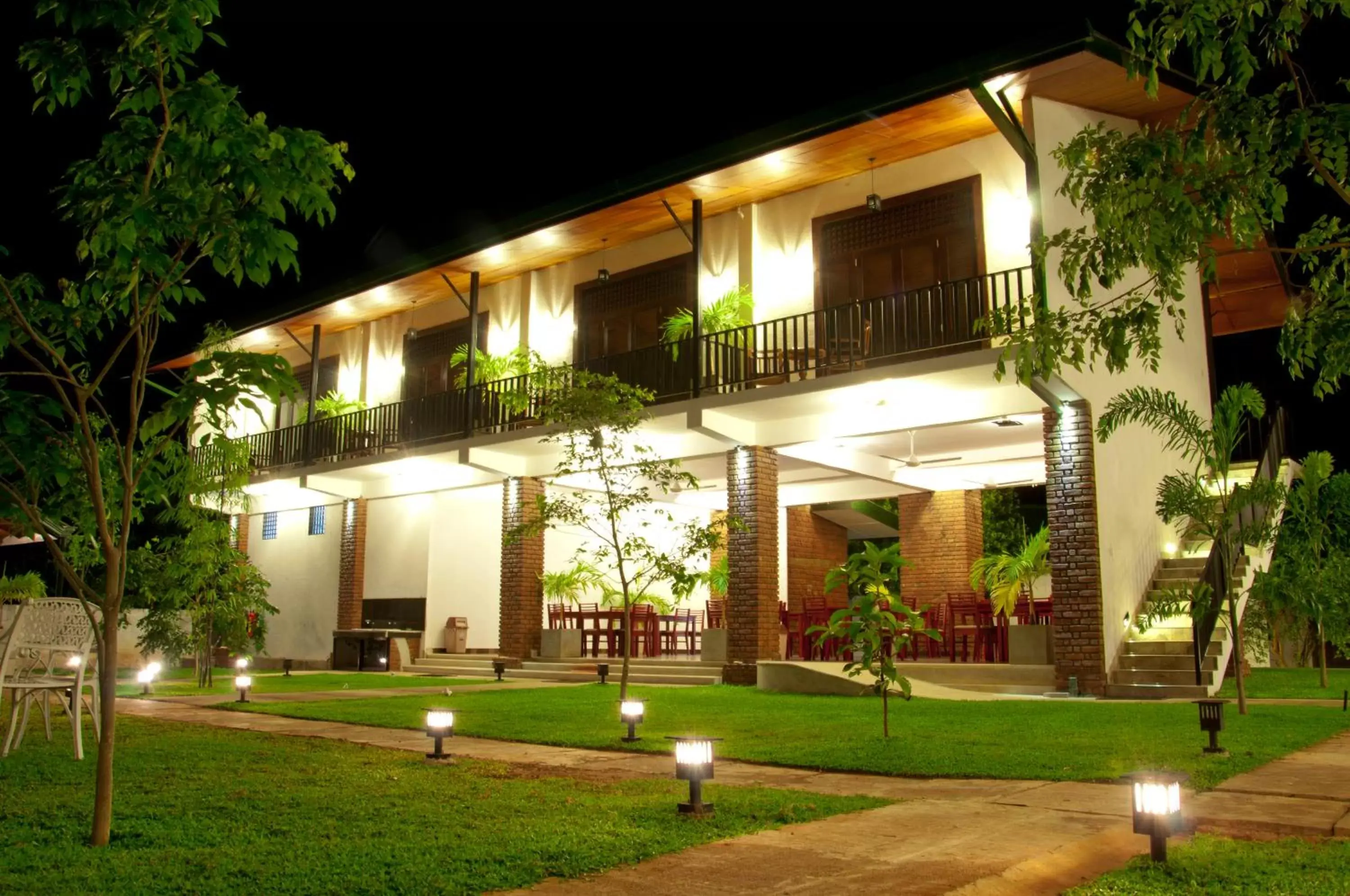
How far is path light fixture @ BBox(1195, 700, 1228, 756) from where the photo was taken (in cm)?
700

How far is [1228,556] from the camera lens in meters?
9.71

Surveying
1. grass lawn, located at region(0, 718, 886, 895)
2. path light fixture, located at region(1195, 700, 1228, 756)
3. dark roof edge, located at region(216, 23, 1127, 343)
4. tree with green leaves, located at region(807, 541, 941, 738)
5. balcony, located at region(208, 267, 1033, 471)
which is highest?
dark roof edge, located at region(216, 23, 1127, 343)

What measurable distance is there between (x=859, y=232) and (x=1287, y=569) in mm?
6918

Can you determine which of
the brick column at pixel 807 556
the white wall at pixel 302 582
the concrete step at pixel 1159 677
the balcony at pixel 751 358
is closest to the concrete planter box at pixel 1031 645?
the concrete step at pixel 1159 677

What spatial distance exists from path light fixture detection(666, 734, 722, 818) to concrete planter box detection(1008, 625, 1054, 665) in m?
9.36

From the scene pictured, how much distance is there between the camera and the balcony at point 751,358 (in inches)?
524

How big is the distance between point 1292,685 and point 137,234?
14630mm

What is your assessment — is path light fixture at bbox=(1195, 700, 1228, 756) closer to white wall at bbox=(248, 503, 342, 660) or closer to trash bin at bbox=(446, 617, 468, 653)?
trash bin at bbox=(446, 617, 468, 653)

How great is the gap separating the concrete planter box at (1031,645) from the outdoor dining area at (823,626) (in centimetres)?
26

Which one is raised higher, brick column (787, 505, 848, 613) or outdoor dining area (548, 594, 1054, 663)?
brick column (787, 505, 848, 613)

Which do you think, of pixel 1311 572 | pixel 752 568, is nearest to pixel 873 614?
pixel 1311 572

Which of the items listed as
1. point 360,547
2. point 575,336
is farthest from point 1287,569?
point 360,547

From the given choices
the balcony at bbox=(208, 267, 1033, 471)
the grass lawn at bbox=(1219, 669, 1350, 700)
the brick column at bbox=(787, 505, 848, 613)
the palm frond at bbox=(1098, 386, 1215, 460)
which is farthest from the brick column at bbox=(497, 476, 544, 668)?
the grass lawn at bbox=(1219, 669, 1350, 700)

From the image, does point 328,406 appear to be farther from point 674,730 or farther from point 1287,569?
point 1287,569
